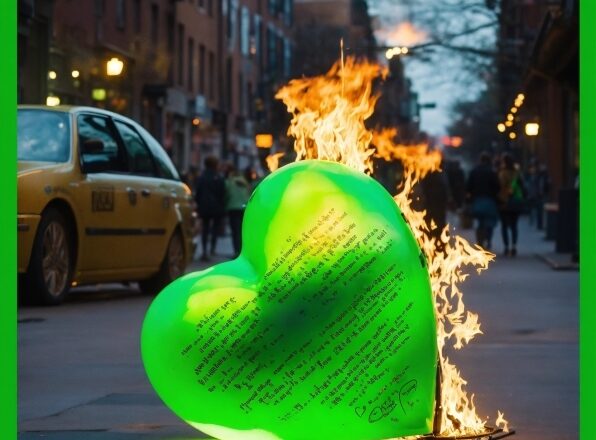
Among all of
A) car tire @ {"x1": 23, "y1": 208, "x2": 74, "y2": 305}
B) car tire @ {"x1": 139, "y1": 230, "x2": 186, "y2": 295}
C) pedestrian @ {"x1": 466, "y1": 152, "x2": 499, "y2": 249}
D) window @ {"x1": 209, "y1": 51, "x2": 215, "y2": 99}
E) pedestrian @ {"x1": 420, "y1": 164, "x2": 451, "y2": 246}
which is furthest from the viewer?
window @ {"x1": 209, "y1": 51, "x2": 215, "y2": 99}

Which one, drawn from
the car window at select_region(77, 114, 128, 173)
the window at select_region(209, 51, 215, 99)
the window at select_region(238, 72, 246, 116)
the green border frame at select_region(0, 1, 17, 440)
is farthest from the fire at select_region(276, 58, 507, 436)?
the window at select_region(238, 72, 246, 116)

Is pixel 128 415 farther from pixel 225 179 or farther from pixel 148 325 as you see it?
pixel 225 179

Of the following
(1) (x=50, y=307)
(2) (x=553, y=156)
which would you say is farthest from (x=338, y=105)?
(2) (x=553, y=156)

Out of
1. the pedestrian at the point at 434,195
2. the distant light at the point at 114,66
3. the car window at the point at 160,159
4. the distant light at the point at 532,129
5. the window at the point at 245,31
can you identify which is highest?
the window at the point at 245,31

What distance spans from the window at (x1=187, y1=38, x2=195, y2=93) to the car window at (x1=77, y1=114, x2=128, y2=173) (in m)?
31.8

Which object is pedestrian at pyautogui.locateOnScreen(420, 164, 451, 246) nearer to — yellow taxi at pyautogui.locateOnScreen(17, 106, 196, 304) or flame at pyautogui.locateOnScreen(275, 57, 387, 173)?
yellow taxi at pyautogui.locateOnScreen(17, 106, 196, 304)

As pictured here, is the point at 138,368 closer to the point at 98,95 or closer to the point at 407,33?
the point at 98,95

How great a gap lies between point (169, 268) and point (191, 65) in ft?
104

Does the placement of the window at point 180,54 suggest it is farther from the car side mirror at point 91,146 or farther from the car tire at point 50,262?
the car tire at point 50,262

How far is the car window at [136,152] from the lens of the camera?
1479 centimetres

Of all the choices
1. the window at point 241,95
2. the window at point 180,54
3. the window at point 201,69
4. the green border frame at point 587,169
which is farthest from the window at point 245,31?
the green border frame at point 587,169

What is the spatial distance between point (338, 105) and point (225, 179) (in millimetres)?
20125

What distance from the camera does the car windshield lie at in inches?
536

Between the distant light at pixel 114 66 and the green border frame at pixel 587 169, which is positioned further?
the distant light at pixel 114 66
